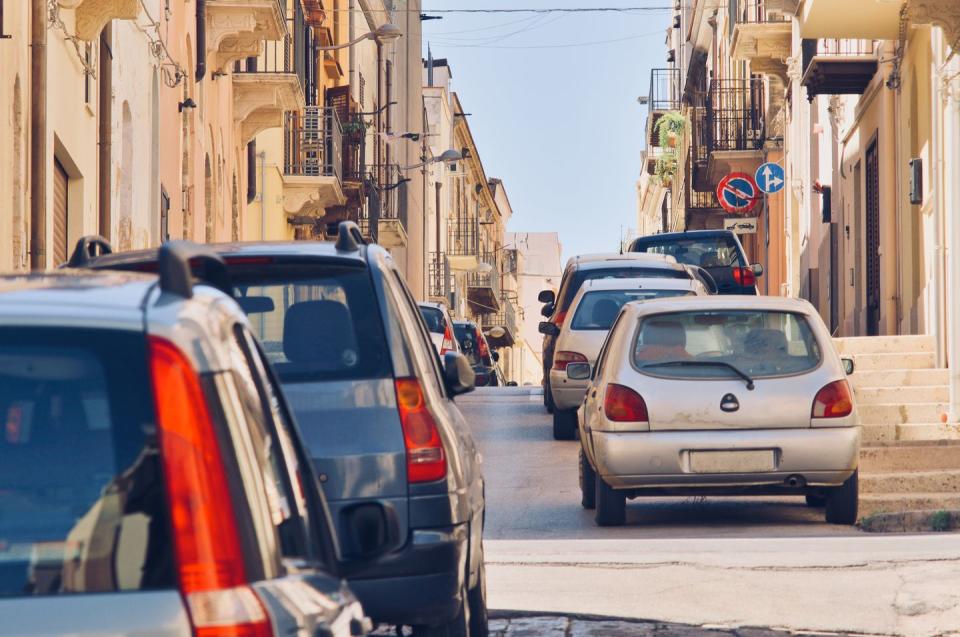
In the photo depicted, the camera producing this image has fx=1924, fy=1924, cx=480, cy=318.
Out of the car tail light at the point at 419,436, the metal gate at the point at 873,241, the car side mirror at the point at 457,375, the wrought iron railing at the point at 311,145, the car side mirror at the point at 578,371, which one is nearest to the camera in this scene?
the car tail light at the point at 419,436

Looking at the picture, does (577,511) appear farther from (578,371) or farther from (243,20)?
(243,20)

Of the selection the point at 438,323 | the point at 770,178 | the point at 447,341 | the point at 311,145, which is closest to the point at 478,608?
the point at 447,341

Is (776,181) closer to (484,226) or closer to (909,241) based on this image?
(909,241)

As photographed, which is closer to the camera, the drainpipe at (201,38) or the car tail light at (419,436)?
the car tail light at (419,436)

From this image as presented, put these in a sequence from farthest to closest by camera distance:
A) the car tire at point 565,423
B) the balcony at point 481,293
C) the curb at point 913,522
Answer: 1. the balcony at point 481,293
2. the car tire at point 565,423
3. the curb at point 913,522

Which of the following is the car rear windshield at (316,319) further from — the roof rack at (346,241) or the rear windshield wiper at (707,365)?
the rear windshield wiper at (707,365)

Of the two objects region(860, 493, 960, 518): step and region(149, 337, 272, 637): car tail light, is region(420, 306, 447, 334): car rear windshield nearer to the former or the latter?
region(860, 493, 960, 518): step

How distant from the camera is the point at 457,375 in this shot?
26.0 feet

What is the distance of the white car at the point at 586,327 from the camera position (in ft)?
66.0

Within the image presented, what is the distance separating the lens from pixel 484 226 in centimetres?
10012

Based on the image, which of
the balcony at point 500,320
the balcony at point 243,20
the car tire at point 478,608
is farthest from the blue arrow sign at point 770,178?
the balcony at point 500,320

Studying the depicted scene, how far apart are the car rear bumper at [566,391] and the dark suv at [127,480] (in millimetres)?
16886

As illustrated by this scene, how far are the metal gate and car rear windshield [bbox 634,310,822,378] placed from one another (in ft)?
44.9

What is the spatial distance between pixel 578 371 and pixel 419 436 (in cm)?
722
